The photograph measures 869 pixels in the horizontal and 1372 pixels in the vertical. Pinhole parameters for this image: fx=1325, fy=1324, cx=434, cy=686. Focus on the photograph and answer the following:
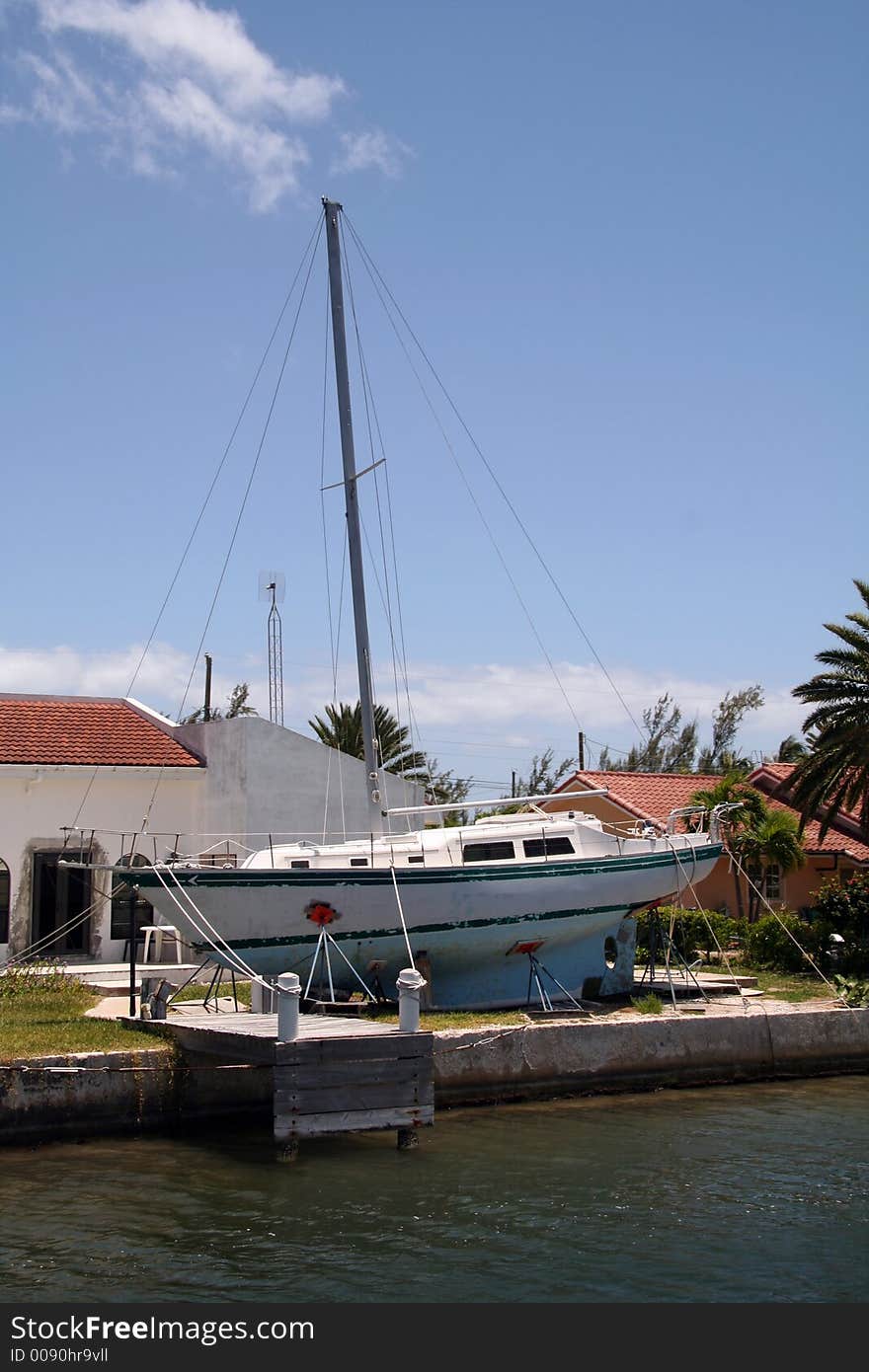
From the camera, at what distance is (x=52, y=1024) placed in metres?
17.5

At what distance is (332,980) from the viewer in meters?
20.5

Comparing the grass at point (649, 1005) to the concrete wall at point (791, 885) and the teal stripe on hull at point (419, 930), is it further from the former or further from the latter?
the concrete wall at point (791, 885)

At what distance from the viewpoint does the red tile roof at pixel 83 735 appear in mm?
26172

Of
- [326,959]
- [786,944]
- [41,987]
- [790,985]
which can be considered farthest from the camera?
[786,944]

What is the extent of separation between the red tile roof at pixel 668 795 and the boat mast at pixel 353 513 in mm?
13991

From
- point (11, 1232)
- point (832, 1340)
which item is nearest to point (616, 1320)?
point (832, 1340)

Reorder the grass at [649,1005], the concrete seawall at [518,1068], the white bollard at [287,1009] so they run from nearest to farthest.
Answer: the white bollard at [287,1009], the concrete seawall at [518,1068], the grass at [649,1005]

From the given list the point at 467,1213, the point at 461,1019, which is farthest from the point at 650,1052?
the point at 467,1213

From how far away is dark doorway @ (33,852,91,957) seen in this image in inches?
988

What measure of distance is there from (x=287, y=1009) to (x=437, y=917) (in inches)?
245

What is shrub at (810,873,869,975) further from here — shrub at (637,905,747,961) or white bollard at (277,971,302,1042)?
white bollard at (277,971,302,1042)

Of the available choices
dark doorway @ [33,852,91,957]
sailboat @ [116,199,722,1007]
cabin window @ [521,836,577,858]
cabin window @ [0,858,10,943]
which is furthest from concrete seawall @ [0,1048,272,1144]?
cabin window @ [0,858,10,943]

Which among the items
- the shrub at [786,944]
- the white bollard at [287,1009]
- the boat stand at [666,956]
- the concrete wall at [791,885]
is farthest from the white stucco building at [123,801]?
the concrete wall at [791,885]

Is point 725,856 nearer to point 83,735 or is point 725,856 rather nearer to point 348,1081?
point 83,735
